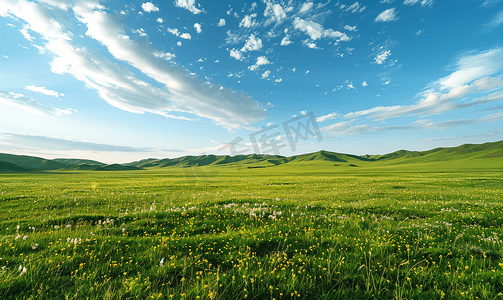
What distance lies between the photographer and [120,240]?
5.46m

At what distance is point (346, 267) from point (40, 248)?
755 centimetres

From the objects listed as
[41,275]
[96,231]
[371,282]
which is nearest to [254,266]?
[371,282]

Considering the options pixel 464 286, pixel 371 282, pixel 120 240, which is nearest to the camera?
pixel 464 286

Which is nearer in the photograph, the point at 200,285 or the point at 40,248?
the point at 200,285

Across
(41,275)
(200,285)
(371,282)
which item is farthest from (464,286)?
(41,275)

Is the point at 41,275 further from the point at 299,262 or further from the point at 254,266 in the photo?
the point at 299,262

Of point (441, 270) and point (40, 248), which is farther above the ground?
point (40, 248)

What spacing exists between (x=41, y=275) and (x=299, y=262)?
5.12m

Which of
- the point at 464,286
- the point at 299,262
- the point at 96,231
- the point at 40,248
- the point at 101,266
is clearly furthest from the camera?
the point at 96,231

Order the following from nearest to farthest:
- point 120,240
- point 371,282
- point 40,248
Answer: point 371,282 < point 40,248 < point 120,240

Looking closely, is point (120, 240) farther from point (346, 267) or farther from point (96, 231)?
point (346, 267)

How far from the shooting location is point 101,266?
4.02m

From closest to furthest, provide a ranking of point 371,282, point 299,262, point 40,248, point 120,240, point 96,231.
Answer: point 371,282 → point 299,262 → point 40,248 → point 120,240 → point 96,231

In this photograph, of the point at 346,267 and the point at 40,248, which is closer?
the point at 346,267
